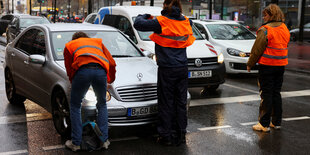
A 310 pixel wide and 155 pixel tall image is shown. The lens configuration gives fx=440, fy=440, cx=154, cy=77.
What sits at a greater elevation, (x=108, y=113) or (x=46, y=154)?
(x=108, y=113)

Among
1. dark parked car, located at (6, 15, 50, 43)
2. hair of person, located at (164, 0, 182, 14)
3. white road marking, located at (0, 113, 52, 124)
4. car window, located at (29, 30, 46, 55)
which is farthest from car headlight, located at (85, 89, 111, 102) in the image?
dark parked car, located at (6, 15, 50, 43)

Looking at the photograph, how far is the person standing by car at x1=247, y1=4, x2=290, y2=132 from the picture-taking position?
6.35 m

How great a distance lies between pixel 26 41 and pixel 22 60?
0.40 metres

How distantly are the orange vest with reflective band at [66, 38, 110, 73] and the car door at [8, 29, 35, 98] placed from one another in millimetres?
2037

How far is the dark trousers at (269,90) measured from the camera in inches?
251

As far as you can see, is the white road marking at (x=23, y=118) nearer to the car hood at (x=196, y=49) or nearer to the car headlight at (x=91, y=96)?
the car headlight at (x=91, y=96)

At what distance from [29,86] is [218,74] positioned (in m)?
4.15

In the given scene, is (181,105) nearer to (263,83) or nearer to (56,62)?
(263,83)

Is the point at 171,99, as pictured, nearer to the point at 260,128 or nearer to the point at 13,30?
the point at 260,128

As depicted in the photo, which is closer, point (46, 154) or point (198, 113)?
point (46, 154)

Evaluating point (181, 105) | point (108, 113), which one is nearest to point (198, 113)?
point (181, 105)

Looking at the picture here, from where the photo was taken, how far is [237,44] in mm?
12523

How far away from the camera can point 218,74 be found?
370 inches

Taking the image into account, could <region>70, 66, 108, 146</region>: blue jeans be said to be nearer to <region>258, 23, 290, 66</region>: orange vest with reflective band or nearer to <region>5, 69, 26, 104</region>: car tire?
<region>258, 23, 290, 66</region>: orange vest with reflective band
